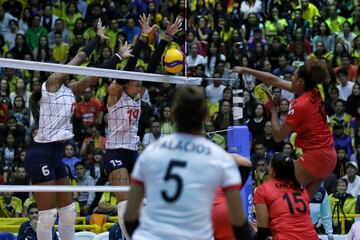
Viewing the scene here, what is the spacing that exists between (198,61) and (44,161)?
10.4 meters

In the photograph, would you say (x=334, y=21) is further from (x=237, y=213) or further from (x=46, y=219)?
(x=237, y=213)

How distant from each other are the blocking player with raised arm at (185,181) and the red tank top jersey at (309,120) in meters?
3.39

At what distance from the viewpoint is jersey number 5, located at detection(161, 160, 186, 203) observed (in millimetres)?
6551

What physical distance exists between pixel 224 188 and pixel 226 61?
14.6 m

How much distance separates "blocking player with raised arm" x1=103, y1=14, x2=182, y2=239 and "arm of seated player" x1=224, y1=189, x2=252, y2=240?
468cm

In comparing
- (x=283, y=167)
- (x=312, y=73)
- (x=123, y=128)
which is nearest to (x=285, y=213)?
(x=283, y=167)

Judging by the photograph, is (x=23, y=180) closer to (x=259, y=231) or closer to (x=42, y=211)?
(x=42, y=211)

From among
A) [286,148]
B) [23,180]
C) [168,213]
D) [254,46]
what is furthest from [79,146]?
[168,213]

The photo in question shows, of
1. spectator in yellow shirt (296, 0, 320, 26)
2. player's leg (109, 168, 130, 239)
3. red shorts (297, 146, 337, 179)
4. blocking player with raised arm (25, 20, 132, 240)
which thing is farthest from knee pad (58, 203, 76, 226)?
spectator in yellow shirt (296, 0, 320, 26)

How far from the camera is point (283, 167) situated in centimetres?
975

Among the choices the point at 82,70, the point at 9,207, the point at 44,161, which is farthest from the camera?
the point at 9,207

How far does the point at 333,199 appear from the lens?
16766 millimetres

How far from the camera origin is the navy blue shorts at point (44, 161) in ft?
35.6

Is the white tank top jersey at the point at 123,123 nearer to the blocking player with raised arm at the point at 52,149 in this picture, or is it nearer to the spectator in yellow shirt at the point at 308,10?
the blocking player with raised arm at the point at 52,149
